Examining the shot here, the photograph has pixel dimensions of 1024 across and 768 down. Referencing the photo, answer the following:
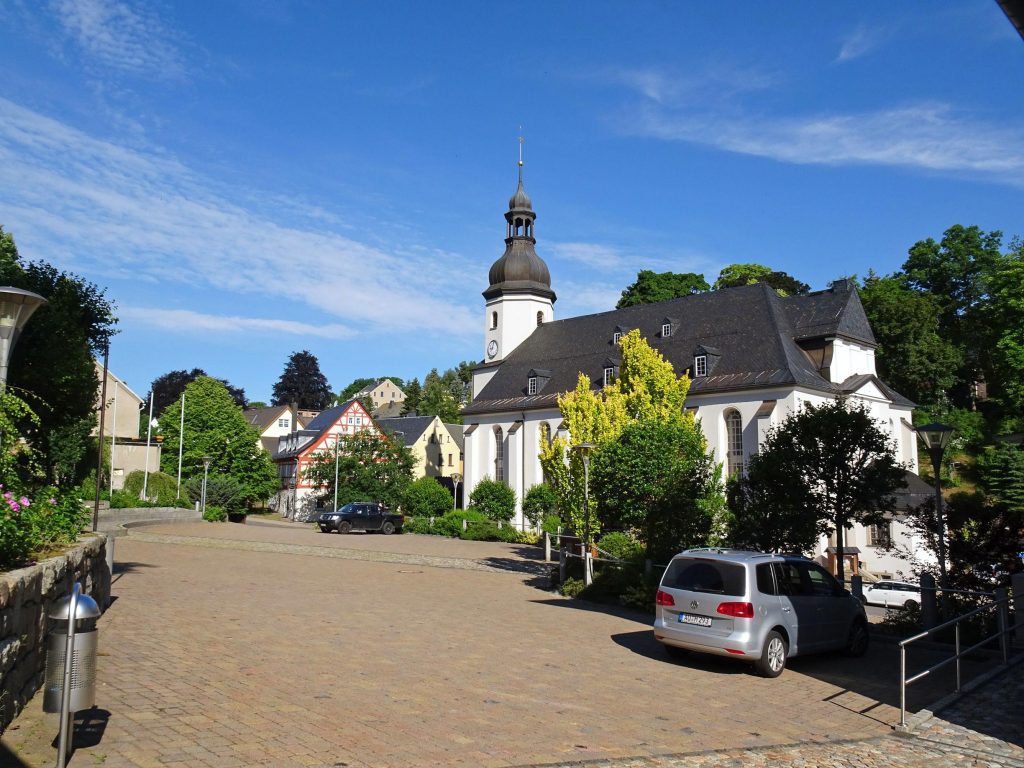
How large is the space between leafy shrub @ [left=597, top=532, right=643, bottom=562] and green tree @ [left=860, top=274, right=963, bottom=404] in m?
44.2

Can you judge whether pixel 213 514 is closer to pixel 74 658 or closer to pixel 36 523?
pixel 36 523

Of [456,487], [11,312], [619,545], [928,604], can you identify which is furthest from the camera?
[456,487]

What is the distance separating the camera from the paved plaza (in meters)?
6.65

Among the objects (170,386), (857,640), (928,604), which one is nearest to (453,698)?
(857,640)

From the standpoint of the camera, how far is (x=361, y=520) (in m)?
40.4

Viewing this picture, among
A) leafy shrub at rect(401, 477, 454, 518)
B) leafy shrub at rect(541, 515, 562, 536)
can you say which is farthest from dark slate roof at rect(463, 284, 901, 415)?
leafy shrub at rect(541, 515, 562, 536)

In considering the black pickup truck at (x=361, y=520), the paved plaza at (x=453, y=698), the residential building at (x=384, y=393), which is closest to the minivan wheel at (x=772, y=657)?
the paved plaza at (x=453, y=698)

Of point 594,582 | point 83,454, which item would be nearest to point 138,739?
point 594,582

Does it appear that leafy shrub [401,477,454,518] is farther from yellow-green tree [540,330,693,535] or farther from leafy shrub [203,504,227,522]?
yellow-green tree [540,330,693,535]

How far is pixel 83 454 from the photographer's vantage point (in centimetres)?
3703

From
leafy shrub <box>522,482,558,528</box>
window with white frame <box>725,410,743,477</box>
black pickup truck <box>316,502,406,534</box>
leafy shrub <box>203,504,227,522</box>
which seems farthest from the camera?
leafy shrub <box>203,504,227,522</box>

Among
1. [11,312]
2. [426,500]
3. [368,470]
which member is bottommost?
[426,500]

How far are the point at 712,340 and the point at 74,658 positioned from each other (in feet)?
→ 134

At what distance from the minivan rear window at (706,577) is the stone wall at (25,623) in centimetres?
745
